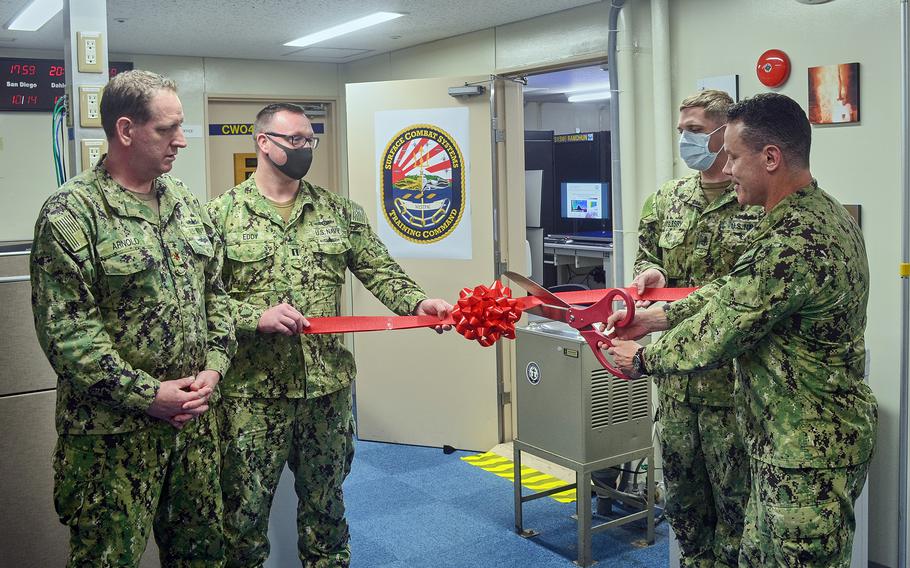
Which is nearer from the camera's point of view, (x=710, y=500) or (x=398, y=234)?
(x=710, y=500)

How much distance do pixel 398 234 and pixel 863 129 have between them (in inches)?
107

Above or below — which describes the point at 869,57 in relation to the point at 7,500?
above

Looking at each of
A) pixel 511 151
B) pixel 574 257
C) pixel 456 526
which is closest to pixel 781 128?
pixel 456 526

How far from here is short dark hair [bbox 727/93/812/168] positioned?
207cm

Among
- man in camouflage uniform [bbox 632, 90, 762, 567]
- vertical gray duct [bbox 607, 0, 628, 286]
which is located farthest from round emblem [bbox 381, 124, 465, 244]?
man in camouflage uniform [bbox 632, 90, 762, 567]

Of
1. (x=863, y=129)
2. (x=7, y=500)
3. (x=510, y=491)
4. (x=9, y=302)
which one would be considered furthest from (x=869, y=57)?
(x=7, y=500)

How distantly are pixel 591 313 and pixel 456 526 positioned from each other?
1.84 meters

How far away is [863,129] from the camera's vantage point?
3.35 m

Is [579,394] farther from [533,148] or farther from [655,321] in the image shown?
[533,148]

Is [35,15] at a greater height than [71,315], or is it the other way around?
[35,15]

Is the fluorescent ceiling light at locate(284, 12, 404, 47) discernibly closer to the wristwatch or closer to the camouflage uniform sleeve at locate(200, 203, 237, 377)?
the camouflage uniform sleeve at locate(200, 203, 237, 377)

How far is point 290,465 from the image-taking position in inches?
110

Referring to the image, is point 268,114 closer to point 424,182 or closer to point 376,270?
point 376,270

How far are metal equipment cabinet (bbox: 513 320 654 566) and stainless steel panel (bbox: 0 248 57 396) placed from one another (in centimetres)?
201
